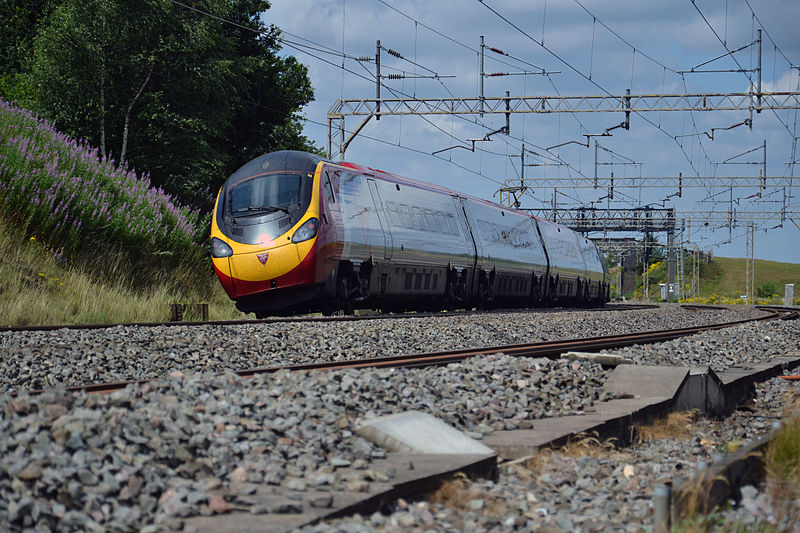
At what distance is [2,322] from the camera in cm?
1223

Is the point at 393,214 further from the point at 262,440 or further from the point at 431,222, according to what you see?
the point at 262,440

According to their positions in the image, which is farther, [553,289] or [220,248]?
[553,289]

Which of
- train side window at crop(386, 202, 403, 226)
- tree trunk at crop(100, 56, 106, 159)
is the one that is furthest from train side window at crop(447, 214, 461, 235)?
tree trunk at crop(100, 56, 106, 159)

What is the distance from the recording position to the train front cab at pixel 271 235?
14906 millimetres

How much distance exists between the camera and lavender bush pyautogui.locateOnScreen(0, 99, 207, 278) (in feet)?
49.0

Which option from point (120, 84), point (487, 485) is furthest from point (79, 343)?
point (120, 84)

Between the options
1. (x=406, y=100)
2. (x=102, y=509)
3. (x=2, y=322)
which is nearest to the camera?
(x=102, y=509)

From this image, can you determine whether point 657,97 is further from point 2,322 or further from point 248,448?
point 248,448

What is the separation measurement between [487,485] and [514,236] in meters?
21.2

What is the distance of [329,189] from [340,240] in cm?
94

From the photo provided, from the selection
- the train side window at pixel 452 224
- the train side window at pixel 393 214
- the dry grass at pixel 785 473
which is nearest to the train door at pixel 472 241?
the train side window at pixel 452 224

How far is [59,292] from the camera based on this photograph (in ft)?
46.7

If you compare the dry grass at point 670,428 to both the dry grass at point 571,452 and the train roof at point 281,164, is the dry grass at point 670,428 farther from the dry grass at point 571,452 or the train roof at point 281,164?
the train roof at point 281,164

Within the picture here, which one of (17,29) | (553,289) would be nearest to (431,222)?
(553,289)
